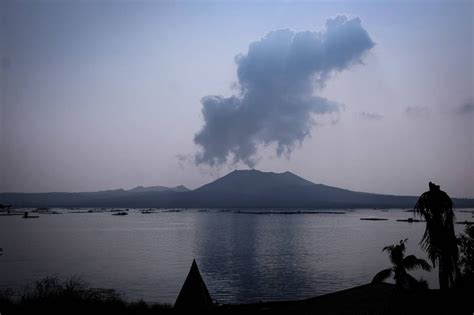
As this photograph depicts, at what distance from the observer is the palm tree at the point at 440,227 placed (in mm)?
9289

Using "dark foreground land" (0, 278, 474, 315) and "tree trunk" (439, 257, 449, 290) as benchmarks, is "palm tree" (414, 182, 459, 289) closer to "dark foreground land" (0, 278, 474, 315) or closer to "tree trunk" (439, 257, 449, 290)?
"tree trunk" (439, 257, 449, 290)

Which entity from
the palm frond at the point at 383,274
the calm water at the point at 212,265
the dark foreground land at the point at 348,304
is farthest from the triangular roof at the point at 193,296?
the calm water at the point at 212,265

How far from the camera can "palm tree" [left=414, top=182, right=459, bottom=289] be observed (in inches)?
366

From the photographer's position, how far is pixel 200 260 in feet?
197

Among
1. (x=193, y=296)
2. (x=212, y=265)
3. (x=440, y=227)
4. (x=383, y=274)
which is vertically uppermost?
(x=440, y=227)

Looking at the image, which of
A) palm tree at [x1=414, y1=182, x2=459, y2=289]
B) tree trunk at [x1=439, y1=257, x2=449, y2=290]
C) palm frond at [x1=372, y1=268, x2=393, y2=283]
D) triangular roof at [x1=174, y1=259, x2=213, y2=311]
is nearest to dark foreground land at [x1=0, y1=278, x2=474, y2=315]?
triangular roof at [x1=174, y1=259, x2=213, y2=311]

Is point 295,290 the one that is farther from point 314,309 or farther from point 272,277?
point 314,309

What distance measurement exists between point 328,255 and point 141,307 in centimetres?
4476

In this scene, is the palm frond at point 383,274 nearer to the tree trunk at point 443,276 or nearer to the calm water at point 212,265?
the tree trunk at point 443,276

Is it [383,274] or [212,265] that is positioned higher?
[383,274]

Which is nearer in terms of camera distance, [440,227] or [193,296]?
[440,227]

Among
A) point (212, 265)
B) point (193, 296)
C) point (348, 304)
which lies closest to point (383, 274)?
point (348, 304)

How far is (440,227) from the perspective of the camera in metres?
9.47

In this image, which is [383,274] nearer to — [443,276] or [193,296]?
[443,276]
